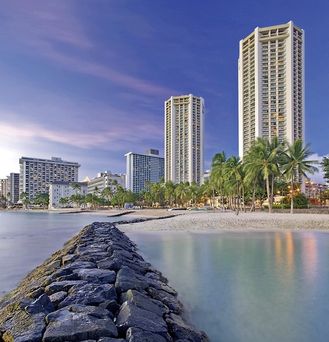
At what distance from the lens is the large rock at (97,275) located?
277 inches

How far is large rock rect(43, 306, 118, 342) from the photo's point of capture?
4113 mm

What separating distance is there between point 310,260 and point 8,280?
10.8 meters

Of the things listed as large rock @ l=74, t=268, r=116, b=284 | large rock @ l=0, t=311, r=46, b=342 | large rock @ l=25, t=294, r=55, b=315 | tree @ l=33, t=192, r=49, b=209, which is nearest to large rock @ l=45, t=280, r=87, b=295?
large rock @ l=74, t=268, r=116, b=284

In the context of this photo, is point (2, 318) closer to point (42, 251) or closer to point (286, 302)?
point (286, 302)

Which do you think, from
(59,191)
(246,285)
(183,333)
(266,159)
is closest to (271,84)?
(266,159)

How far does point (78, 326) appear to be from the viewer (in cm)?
435

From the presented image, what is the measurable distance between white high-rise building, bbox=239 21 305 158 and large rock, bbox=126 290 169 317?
109 metres

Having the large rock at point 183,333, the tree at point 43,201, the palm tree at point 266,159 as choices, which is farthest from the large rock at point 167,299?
the tree at point 43,201

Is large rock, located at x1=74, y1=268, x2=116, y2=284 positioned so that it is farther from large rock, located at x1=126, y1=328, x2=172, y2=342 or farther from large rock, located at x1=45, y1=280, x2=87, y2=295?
large rock, located at x1=126, y1=328, x2=172, y2=342

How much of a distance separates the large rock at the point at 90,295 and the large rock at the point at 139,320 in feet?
2.20

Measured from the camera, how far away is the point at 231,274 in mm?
9586

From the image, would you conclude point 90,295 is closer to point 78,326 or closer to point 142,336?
point 78,326

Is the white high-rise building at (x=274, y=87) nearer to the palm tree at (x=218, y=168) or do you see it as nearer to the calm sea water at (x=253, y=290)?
→ the palm tree at (x=218, y=168)

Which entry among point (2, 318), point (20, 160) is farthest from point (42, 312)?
point (20, 160)
